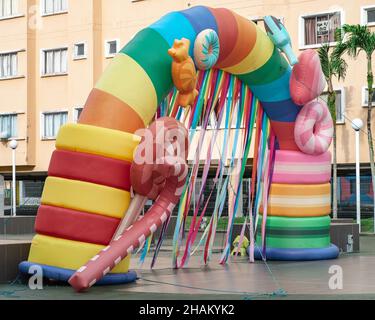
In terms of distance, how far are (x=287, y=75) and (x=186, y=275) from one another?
4.80m

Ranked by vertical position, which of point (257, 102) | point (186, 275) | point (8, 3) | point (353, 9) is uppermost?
point (8, 3)

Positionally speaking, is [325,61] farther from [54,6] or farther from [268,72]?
[54,6]

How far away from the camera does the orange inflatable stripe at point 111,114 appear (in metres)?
11.7

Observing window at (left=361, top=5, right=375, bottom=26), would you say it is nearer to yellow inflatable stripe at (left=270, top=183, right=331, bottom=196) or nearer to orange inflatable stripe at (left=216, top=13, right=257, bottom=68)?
yellow inflatable stripe at (left=270, top=183, right=331, bottom=196)

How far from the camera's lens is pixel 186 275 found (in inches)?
529

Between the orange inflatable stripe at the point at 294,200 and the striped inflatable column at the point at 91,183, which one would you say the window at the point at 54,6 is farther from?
the striped inflatable column at the point at 91,183

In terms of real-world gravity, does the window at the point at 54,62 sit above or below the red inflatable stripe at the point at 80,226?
above

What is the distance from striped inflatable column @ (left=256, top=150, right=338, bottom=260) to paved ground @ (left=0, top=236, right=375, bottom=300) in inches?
19.2

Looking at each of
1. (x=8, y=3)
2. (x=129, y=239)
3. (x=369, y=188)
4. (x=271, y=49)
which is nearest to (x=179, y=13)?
(x=271, y=49)

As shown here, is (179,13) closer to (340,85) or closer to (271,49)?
(271,49)

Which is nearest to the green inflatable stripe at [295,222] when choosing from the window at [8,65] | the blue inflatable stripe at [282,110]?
the blue inflatable stripe at [282,110]

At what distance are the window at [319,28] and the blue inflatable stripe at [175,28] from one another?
16.1 metres

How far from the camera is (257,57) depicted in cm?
1489
